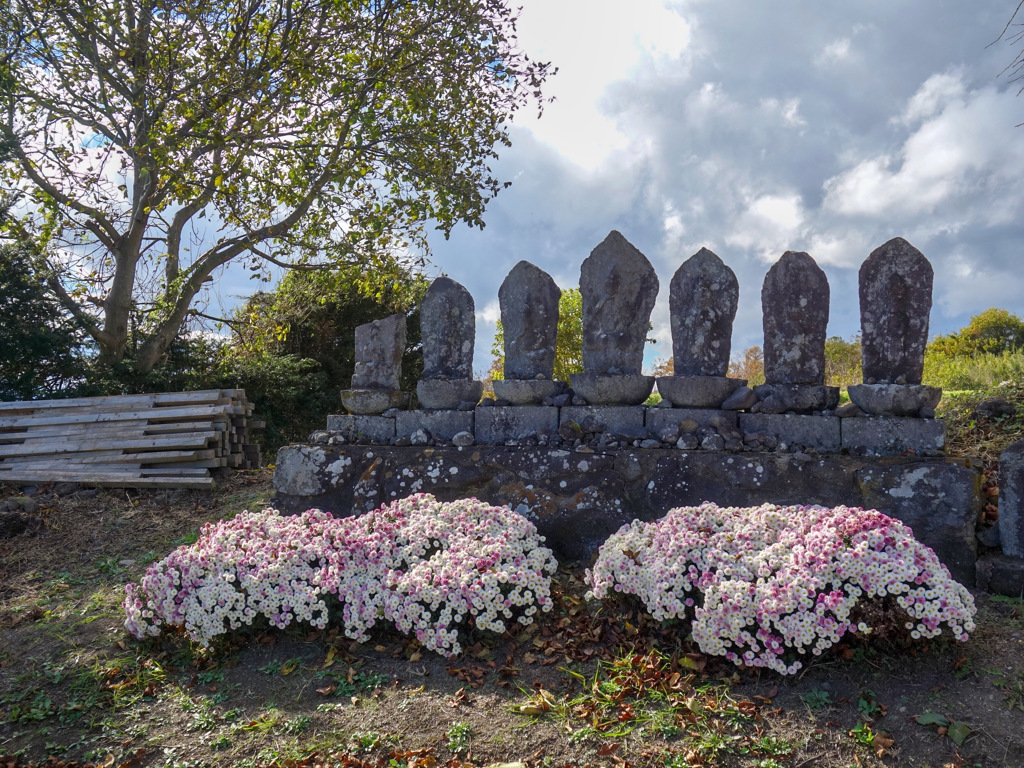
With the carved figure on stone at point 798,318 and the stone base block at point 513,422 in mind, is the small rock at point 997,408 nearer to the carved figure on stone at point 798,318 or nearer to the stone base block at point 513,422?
the carved figure on stone at point 798,318

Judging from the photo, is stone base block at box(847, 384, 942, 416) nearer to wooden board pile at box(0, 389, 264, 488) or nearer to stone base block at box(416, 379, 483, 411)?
stone base block at box(416, 379, 483, 411)

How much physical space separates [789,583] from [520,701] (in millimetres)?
1345

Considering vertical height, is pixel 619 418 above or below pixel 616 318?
below

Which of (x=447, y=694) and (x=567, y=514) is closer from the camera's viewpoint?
(x=447, y=694)

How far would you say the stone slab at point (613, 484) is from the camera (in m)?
4.32

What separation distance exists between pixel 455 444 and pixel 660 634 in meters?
2.21

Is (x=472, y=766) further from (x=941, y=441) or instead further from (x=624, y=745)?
(x=941, y=441)

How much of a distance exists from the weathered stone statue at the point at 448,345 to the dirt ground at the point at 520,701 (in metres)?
1.79

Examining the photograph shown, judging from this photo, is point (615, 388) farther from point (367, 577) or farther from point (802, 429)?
point (367, 577)

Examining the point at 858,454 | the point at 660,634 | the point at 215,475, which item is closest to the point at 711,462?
the point at 858,454

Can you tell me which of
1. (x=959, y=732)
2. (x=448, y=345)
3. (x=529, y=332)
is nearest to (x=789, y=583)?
(x=959, y=732)

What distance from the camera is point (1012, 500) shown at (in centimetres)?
429

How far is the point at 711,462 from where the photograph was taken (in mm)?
4691

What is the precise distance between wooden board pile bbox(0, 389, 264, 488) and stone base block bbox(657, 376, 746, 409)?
5179mm
